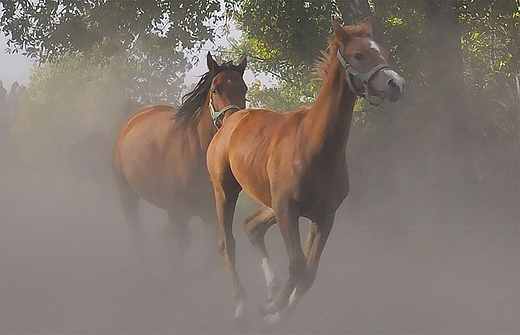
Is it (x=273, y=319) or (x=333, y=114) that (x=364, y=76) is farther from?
(x=273, y=319)

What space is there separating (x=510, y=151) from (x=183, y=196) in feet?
17.9

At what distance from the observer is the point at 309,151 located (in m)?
3.53

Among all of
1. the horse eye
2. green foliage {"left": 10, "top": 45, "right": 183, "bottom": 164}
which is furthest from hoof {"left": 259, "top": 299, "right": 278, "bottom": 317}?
green foliage {"left": 10, "top": 45, "right": 183, "bottom": 164}

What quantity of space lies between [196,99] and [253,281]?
150cm

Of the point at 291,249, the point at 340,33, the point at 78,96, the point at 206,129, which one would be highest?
the point at 340,33

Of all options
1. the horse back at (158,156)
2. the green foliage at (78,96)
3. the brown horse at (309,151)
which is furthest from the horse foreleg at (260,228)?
the green foliage at (78,96)

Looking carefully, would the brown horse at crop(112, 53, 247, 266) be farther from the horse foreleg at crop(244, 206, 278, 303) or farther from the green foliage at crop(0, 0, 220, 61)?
the green foliage at crop(0, 0, 220, 61)

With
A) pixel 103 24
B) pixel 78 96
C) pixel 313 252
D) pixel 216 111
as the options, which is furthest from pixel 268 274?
pixel 78 96

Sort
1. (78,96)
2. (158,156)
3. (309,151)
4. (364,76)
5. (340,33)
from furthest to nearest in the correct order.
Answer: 1. (78,96)
2. (158,156)
3. (309,151)
4. (340,33)
5. (364,76)

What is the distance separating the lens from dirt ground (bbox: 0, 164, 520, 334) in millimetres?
4223

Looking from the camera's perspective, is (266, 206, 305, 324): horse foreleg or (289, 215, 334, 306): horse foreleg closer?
(266, 206, 305, 324): horse foreleg

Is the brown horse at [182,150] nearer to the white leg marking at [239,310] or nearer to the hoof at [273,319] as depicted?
the white leg marking at [239,310]

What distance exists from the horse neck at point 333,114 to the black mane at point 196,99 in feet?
3.52

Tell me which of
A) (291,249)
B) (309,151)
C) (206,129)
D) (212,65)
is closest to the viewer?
(309,151)
